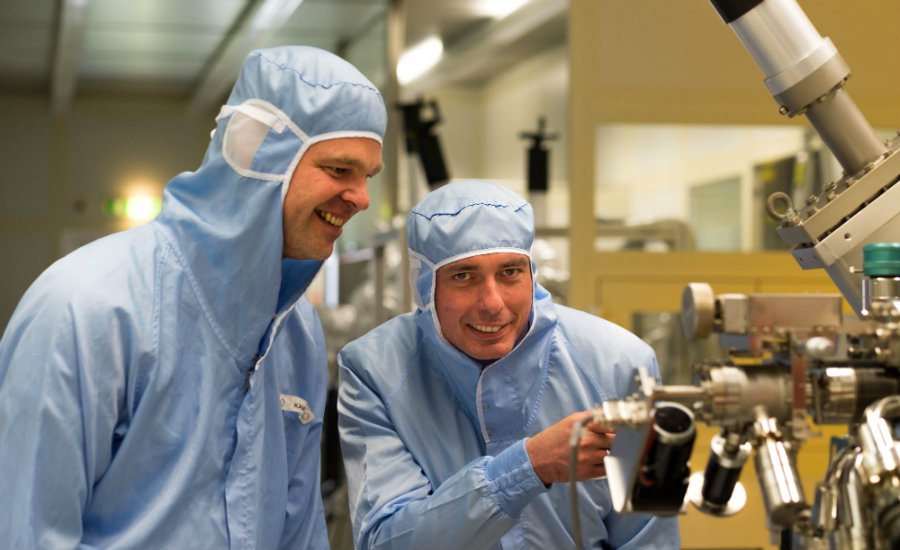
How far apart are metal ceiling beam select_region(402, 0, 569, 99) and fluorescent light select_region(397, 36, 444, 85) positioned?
0.05m

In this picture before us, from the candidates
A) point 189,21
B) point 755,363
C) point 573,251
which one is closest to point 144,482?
point 755,363

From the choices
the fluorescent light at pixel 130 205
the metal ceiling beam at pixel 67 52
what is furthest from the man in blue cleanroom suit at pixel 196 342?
the fluorescent light at pixel 130 205

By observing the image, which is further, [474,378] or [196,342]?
[474,378]

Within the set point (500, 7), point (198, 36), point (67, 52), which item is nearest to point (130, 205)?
point (67, 52)

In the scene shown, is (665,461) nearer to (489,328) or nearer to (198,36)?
(489,328)

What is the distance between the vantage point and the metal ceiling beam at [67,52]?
4.95m

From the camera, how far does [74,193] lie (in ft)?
22.8

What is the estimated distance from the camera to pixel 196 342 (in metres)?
1.41

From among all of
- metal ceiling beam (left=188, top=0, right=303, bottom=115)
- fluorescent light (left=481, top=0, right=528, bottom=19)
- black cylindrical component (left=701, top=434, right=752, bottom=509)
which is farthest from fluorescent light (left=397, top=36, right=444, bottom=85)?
black cylindrical component (left=701, top=434, right=752, bottom=509)

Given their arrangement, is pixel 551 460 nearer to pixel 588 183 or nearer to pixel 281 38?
pixel 588 183

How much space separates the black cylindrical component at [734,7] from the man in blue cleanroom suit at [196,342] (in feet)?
1.68

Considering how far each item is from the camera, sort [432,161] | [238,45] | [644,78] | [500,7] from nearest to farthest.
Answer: [644,78], [432,161], [500,7], [238,45]

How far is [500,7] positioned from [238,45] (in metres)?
1.52

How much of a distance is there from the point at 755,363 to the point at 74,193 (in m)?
6.63
